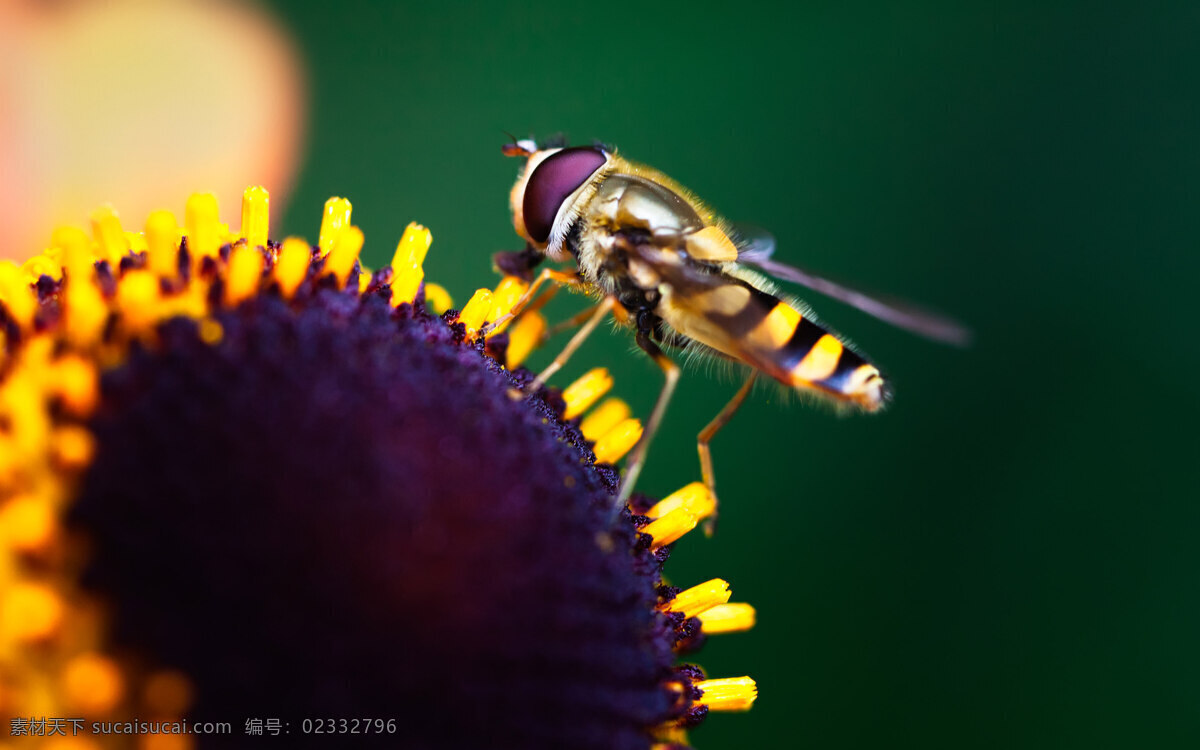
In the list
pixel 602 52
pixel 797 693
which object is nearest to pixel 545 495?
pixel 797 693

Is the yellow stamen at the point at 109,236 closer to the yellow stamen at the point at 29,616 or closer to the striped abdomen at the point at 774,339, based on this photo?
the yellow stamen at the point at 29,616

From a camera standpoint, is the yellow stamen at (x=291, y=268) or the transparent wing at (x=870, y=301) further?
the transparent wing at (x=870, y=301)

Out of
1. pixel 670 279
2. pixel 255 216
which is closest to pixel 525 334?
pixel 670 279

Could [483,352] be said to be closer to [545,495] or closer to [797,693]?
[545,495]

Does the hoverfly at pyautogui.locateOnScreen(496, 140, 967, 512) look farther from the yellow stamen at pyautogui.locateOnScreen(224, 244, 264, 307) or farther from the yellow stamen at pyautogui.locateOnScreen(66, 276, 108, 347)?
the yellow stamen at pyautogui.locateOnScreen(66, 276, 108, 347)

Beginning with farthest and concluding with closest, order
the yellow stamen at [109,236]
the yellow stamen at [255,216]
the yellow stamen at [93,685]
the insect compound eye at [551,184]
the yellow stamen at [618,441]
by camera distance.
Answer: the insect compound eye at [551,184] → the yellow stamen at [618,441] → the yellow stamen at [255,216] → the yellow stamen at [109,236] → the yellow stamen at [93,685]

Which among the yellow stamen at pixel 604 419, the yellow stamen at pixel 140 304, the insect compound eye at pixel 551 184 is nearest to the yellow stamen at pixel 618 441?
the yellow stamen at pixel 604 419
